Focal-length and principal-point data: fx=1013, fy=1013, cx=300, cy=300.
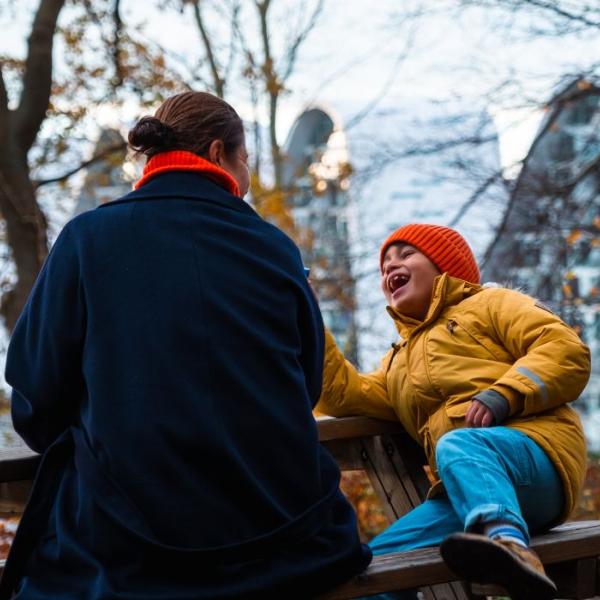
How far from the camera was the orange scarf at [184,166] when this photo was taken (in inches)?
98.0

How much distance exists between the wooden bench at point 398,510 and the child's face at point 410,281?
1.30 ft

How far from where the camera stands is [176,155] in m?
2.51

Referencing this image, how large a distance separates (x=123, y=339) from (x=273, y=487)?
1.56 ft

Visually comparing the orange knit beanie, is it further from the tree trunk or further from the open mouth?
the tree trunk

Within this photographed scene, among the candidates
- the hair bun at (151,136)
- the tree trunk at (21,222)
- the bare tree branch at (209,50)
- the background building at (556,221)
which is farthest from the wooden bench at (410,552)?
the bare tree branch at (209,50)

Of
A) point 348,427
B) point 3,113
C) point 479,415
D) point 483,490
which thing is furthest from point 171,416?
point 3,113

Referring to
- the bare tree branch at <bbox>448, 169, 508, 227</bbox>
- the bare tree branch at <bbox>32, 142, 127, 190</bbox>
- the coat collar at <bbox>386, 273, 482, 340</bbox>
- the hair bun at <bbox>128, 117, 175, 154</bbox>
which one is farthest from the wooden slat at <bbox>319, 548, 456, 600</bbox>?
the bare tree branch at <bbox>448, 169, 508, 227</bbox>

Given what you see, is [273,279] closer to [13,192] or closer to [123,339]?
[123,339]

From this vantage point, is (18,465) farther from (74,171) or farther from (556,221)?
(556,221)

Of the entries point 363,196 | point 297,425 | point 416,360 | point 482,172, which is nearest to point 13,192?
point 482,172

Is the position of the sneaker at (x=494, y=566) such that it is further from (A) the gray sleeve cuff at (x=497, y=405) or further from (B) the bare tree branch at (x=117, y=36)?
(B) the bare tree branch at (x=117, y=36)

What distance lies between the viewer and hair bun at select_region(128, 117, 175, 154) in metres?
2.48

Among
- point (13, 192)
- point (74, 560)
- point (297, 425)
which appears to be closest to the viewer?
point (74, 560)

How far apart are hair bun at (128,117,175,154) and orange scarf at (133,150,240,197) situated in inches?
0.9
